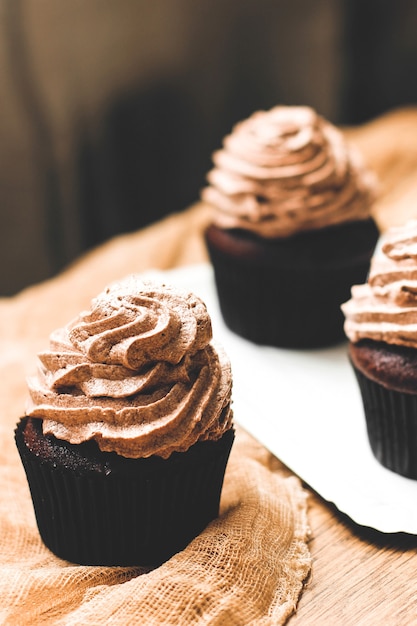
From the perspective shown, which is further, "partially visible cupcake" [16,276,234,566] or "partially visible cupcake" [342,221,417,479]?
"partially visible cupcake" [342,221,417,479]

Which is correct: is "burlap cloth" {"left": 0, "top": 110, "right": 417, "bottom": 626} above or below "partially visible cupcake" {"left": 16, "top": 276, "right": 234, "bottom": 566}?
below

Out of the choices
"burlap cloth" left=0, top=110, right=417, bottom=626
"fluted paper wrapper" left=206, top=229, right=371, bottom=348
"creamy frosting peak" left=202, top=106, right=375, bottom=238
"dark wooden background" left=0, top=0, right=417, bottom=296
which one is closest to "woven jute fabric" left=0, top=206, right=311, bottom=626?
"burlap cloth" left=0, top=110, right=417, bottom=626

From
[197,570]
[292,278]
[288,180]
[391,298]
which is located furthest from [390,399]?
[288,180]

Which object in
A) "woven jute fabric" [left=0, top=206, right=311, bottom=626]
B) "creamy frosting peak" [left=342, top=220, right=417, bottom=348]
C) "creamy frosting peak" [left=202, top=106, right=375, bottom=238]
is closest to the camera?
"woven jute fabric" [left=0, top=206, right=311, bottom=626]

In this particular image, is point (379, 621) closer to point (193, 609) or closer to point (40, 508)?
point (193, 609)

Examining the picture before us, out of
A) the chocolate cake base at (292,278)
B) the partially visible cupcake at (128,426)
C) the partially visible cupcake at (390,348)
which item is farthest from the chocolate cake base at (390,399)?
the chocolate cake base at (292,278)

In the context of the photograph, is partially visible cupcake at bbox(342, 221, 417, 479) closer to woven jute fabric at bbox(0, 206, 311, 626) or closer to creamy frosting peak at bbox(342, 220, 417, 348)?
creamy frosting peak at bbox(342, 220, 417, 348)

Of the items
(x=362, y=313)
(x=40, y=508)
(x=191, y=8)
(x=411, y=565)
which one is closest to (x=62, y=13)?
(x=191, y=8)
